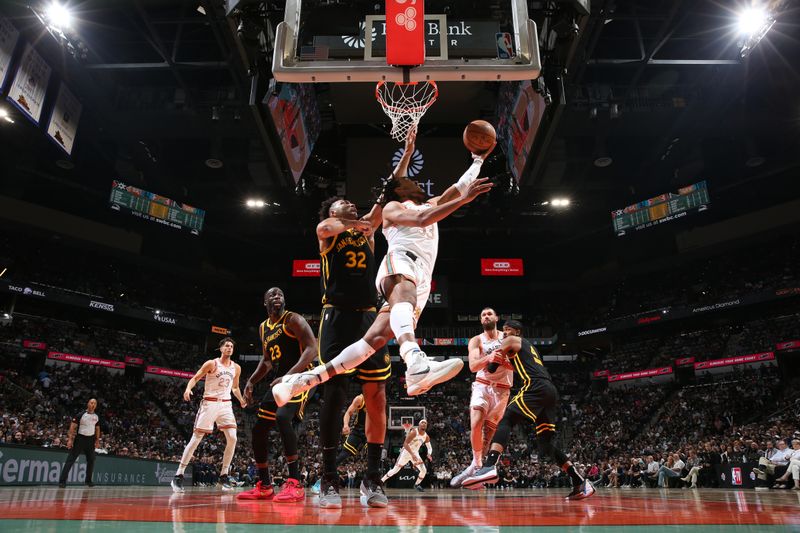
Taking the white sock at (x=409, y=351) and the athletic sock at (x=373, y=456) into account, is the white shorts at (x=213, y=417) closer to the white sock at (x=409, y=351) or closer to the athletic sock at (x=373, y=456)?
the athletic sock at (x=373, y=456)

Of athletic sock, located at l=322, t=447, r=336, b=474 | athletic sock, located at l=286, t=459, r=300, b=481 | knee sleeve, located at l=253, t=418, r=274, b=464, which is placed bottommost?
athletic sock, located at l=286, t=459, r=300, b=481

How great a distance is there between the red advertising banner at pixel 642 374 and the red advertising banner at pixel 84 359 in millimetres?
26639

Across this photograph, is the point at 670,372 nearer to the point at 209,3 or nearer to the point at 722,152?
the point at 722,152

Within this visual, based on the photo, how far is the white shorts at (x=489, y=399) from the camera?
7320mm

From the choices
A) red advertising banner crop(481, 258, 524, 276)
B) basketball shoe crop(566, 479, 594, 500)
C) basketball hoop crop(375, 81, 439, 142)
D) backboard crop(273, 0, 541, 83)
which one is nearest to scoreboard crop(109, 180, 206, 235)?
red advertising banner crop(481, 258, 524, 276)

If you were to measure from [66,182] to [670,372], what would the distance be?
1208 inches

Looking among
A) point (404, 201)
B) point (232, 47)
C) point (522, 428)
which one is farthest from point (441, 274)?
point (404, 201)

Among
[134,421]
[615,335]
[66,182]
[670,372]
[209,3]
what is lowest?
[134,421]

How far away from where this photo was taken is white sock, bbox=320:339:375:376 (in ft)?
13.0

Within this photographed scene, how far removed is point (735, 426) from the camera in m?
22.6

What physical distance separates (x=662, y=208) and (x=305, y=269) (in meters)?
18.7

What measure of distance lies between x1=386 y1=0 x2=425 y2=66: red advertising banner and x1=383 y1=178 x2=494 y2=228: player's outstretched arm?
2370 mm

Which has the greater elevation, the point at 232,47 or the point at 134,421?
the point at 232,47

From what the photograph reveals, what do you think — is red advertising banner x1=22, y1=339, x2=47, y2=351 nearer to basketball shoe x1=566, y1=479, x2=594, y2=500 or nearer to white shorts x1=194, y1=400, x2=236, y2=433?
white shorts x1=194, y1=400, x2=236, y2=433
